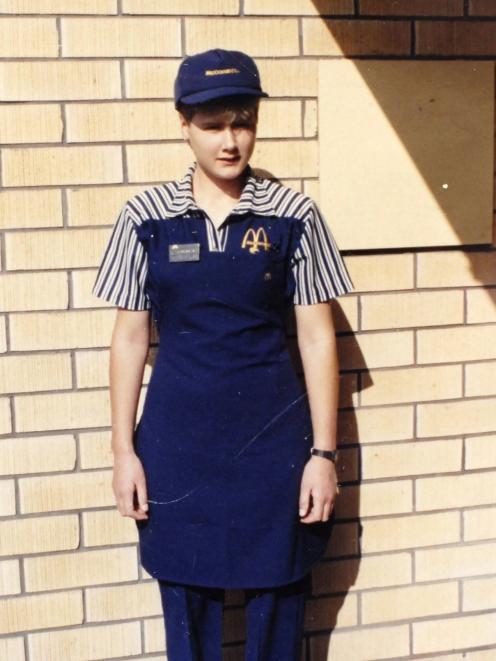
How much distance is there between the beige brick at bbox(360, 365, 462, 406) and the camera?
2873mm

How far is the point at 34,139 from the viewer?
257 cm

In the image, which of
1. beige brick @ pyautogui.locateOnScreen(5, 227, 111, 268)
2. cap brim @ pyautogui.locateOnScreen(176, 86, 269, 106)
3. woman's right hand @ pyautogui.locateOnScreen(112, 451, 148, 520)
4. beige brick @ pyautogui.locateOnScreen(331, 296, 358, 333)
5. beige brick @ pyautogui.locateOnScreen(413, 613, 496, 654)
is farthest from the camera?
beige brick @ pyautogui.locateOnScreen(413, 613, 496, 654)

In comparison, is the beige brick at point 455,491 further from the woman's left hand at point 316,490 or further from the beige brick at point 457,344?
the woman's left hand at point 316,490

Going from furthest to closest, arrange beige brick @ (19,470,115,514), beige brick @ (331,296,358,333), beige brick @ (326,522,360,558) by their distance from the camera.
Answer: beige brick @ (326,522,360,558)
beige brick @ (331,296,358,333)
beige brick @ (19,470,115,514)

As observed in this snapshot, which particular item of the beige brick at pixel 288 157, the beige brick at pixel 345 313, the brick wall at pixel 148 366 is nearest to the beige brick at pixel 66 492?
the brick wall at pixel 148 366

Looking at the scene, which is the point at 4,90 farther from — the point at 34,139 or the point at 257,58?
the point at 257,58

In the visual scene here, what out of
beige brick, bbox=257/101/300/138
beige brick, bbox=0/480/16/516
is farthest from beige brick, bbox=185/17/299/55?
beige brick, bbox=0/480/16/516

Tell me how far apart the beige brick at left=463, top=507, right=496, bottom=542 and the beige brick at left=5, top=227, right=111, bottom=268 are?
153cm

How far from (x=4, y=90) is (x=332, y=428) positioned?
1349 mm

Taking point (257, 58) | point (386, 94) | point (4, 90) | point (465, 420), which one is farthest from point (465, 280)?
point (4, 90)

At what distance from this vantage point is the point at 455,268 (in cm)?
288

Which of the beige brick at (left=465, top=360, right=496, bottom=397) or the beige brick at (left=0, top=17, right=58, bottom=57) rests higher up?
the beige brick at (left=0, top=17, right=58, bottom=57)

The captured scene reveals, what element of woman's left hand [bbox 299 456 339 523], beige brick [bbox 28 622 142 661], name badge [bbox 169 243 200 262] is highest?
name badge [bbox 169 243 200 262]

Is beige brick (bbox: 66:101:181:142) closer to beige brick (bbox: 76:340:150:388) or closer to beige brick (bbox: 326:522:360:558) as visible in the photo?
beige brick (bbox: 76:340:150:388)
